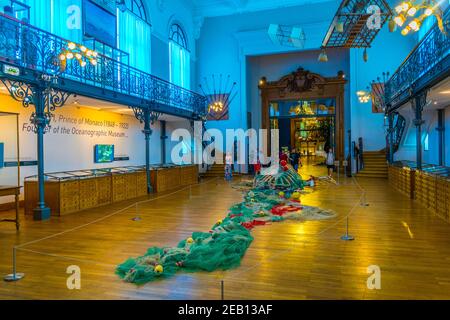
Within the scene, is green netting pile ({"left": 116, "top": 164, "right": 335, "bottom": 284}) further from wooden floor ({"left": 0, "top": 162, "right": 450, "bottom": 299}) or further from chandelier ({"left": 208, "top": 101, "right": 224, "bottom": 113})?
chandelier ({"left": 208, "top": 101, "right": 224, "bottom": 113})

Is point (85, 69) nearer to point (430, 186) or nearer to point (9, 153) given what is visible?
point (9, 153)

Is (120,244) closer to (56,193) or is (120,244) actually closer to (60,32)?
(56,193)

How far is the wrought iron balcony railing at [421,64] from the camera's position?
283 inches

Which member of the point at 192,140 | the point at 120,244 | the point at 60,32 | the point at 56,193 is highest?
the point at 60,32

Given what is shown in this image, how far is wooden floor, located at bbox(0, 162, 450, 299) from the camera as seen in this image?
3.44 metres

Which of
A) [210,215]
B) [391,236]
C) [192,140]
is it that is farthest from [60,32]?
[391,236]

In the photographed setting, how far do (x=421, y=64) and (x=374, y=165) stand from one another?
8425 mm

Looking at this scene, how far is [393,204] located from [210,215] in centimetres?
488

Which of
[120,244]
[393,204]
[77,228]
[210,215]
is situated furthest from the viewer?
[393,204]

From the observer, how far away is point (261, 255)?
465cm

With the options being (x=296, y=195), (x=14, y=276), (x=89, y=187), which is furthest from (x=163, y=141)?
(x=14, y=276)

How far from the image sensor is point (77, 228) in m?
6.52

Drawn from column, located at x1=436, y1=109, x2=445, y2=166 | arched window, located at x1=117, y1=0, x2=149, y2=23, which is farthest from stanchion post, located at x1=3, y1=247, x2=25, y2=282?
column, located at x1=436, y1=109, x2=445, y2=166

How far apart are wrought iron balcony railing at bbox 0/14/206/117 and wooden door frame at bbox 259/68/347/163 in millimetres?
4802
